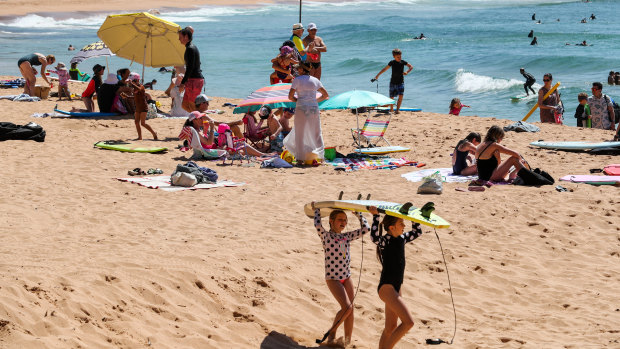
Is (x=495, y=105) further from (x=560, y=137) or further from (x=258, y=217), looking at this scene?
(x=258, y=217)

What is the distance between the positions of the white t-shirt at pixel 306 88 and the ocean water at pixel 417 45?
9.67 metres

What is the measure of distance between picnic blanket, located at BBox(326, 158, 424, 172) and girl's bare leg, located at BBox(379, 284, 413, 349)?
255 inches

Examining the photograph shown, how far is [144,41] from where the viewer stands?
1658cm

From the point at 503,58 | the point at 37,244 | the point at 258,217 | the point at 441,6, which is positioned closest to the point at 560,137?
the point at 258,217

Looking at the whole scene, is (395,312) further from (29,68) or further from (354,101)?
(29,68)

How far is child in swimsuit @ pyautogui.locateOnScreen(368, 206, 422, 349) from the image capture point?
17.3 ft

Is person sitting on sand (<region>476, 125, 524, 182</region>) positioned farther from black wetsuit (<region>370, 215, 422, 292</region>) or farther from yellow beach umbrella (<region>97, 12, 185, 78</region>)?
yellow beach umbrella (<region>97, 12, 185, 78</region>)

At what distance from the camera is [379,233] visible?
548 cm

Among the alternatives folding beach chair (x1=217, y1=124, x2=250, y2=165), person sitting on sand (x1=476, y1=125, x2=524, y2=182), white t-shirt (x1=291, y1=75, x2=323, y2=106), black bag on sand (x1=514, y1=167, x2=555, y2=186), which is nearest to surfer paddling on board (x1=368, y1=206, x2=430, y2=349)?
person sitting on sand (x1=476, y1=125, x2=524, y2=182)

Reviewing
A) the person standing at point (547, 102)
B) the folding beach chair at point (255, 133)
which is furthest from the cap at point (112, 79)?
the person standing at point (547, 102)

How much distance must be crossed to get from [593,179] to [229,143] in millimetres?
5667

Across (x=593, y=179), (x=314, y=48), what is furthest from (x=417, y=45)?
(x=593, y=179)

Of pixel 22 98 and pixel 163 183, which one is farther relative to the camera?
pixel 22 98

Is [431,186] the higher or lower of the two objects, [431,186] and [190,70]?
the lower
